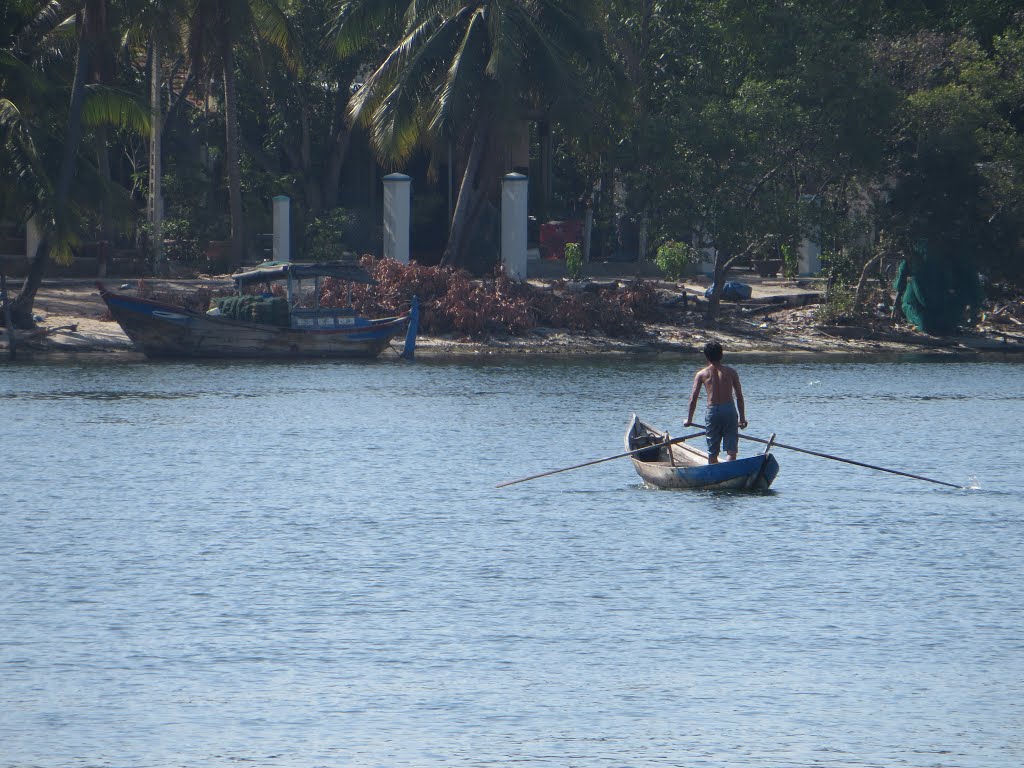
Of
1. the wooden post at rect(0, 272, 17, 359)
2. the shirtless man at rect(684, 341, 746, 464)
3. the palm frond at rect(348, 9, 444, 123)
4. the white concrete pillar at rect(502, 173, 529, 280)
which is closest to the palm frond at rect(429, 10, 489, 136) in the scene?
the palm frond at rect(348, 9, 444, 123)

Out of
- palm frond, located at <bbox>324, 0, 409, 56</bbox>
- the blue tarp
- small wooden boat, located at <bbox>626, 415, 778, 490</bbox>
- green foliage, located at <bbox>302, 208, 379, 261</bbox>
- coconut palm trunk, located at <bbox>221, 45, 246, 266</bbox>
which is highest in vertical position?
palm frond, located at <bbox>324, 0, 409, 56</bbox>

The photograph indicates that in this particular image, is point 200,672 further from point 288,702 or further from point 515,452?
point 515,452

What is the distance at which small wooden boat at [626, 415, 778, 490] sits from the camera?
22547mm

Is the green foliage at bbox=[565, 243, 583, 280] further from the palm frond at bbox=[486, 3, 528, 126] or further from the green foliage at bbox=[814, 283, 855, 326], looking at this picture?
the green foliage at bbox=[814, 283, 855, 326]

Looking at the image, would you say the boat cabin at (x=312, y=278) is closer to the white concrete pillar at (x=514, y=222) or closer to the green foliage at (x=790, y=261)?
the white concrete pillar at (x=514, y=222)

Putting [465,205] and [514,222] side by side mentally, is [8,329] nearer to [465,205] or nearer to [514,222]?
[465,205]

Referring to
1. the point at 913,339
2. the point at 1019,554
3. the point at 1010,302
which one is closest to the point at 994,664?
the point at 1019,554

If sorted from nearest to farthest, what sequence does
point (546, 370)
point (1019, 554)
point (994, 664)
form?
point (994, 664)
point (1019, 554)
point (546, 370)

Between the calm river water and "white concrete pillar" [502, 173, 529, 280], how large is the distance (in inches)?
661

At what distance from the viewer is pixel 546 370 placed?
4347cm

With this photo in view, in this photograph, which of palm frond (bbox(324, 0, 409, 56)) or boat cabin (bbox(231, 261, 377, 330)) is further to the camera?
palm frond (bbox(324, 0, 409, 56))

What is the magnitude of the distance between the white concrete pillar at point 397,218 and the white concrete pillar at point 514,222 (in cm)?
300

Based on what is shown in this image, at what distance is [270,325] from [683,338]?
41.4 ft

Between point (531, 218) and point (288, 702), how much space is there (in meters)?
43.4
